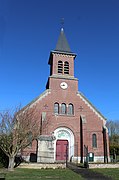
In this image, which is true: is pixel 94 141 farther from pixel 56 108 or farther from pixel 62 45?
pixel 62 45

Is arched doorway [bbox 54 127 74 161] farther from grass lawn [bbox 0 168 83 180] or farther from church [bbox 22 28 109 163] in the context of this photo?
grass lawn [bbox 0 168 83 180]

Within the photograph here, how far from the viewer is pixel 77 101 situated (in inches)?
1184

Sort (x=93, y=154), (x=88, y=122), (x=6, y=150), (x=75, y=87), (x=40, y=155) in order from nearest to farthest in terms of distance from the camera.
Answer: (x=6, y=150)
(x=40, y=155)
(x=93, y=154)
(x=88, y=122)
(x=75, y=87)

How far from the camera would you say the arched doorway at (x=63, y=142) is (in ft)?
91.0

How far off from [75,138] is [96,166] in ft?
26.4

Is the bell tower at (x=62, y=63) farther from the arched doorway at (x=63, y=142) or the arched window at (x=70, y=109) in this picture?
the arched doorway at (x=63, y=142)

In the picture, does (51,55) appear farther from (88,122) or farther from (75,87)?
(88,122)

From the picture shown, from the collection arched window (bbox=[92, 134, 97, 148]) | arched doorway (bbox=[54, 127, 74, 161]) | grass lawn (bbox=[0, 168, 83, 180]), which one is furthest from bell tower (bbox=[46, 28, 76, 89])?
grass lawn (bbox=[0, 168, 83, 180])

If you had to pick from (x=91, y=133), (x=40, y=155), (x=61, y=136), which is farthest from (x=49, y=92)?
(x=40, y=155)

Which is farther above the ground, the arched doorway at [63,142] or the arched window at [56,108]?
the arched window at [56,108]

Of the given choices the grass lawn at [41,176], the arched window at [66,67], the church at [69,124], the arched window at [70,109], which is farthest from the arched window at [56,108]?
the grass lawn at [41,176]

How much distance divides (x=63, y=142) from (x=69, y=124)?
259 centimetres

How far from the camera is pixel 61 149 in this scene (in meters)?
27.9

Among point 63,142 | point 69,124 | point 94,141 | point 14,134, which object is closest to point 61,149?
point 63,142
